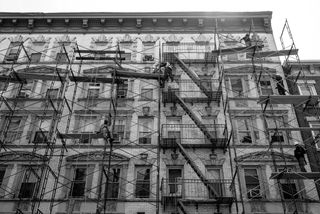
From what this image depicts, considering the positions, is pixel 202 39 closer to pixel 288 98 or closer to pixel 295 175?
pixel 288 98

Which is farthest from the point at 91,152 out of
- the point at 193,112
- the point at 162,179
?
the point at 193,112

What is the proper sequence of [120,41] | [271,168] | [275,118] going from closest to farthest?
[271,168] < [275,118] < [120,41]

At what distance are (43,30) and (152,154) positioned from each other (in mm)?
14368

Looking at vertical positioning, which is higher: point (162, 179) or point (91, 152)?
point (91, 152)

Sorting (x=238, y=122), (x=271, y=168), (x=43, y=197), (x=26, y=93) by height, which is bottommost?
(x=43, y=197)

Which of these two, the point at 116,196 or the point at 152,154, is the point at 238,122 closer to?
the point at 152,154

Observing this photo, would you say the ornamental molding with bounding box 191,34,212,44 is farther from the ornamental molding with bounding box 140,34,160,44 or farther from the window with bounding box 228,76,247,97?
the window with bounding box 228,76,247,97

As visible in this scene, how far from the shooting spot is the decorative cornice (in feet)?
89.6

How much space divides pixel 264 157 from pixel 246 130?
2.10 metres

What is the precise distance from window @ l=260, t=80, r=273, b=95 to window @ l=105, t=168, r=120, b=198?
10.9 m

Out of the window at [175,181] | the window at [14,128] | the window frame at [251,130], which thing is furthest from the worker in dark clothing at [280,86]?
the window at [14,128]

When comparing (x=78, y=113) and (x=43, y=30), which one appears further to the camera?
(x=43, y=30)

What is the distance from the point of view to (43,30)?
2777 centimetres

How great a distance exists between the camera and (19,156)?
20.4 meters
